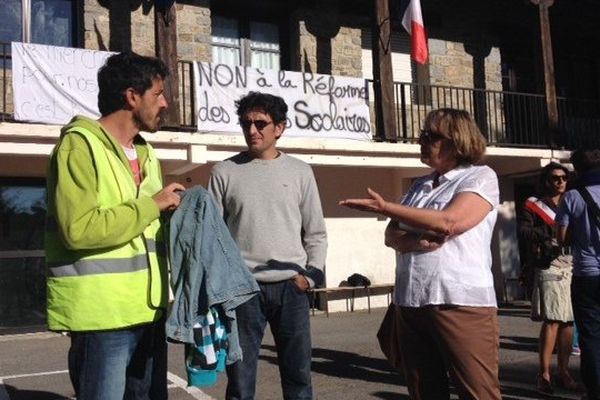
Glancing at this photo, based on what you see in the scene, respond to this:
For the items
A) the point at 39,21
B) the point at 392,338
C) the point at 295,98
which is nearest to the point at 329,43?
the point at 295,98

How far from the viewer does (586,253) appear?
4.38 m

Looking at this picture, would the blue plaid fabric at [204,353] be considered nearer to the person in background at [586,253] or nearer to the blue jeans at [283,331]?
the blue jeans at [283,331]

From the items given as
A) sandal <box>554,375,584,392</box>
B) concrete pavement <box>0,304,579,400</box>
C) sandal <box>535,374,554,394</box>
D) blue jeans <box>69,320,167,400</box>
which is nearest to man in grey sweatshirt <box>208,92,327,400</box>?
blue jeans <box>69,320,167,400</box>

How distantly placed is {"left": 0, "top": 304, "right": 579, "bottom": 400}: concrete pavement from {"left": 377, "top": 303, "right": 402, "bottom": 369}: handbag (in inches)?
83.3

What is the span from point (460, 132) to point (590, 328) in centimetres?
201

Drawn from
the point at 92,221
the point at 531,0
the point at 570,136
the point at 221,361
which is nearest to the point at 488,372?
the point at 221,361

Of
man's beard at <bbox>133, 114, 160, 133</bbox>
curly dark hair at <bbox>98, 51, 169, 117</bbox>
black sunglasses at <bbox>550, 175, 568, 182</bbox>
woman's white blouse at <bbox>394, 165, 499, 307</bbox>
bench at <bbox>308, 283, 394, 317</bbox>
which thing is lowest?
bench at <bbox>308, 283, 394, 317</bbox>

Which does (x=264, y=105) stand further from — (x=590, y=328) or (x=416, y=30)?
(x=416, y=30)

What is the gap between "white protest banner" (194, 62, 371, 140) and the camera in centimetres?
1029

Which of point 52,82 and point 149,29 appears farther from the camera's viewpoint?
point 149,29

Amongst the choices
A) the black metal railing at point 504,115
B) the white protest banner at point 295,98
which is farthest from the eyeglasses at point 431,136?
the black metal railing at point 504,115

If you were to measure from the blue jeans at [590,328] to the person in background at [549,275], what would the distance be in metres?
0.79

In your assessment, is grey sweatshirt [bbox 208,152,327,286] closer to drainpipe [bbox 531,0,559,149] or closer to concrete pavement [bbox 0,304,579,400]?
concrete pavement [bbox 0,304,579,400]

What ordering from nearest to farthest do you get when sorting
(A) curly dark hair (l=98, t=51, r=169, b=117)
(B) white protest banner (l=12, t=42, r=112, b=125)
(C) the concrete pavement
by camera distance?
(A) curly dark hair (l=98, t=51, r=169, b=117) < (C) the concrete pavement < (B) white protest banner (l=12, t=42, r=112, b=125)
